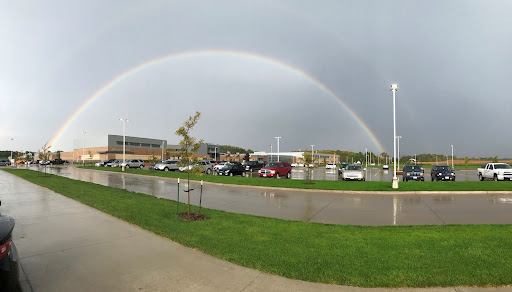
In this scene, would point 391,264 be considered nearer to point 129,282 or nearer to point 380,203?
point 129,282

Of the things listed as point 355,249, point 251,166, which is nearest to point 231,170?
point 251,166

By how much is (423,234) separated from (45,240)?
351 inches

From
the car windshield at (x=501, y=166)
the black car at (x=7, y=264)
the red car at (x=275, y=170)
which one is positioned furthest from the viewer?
the red car at (x=275, y=170)

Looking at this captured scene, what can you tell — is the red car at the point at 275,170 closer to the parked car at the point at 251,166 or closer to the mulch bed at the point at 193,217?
the parked car at the point at 251,166

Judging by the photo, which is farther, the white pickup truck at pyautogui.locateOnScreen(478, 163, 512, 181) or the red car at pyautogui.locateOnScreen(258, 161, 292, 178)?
the red car at pyautogui.locateOnScreen(258, 161, 292, 178)

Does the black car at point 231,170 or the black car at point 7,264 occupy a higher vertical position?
the black car at point 7,264

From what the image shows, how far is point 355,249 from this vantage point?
5574 millimetres

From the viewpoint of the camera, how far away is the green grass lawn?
430 cm

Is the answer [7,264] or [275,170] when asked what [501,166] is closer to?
[275,170]

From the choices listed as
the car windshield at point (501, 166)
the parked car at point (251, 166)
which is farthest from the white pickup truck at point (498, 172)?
the parked car at point (251, 166)

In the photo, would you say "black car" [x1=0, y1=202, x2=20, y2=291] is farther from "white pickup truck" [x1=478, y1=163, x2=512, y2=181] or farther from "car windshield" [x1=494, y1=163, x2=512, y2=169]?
"car windshield" [x1=494, y1=163, x2=512, y2=169]

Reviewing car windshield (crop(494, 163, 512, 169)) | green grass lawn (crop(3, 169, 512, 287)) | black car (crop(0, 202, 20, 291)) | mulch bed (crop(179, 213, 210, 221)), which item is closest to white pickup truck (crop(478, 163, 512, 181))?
car windshield (crop(494, 163, 512, 169))

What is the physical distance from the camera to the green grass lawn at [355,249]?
14.1 feet

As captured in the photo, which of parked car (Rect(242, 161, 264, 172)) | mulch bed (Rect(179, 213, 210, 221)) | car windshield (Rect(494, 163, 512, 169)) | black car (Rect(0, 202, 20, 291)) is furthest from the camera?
parked car (Rect(242, 161, 264, 172))
